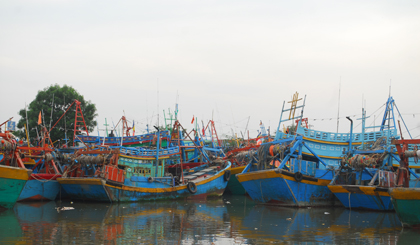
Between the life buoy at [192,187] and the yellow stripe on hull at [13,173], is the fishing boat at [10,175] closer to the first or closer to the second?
the yellow stripe on hull at [13,173]

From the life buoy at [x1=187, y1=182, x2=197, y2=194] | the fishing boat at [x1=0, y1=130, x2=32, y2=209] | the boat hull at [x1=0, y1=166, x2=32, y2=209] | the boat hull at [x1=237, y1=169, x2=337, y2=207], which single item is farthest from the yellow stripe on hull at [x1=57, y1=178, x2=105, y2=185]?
the boat hull at [x1=237, y1=169, x2=337, y2=207]

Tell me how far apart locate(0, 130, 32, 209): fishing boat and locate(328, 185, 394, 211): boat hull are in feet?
41.5

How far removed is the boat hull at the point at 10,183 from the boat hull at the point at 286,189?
9.55 meters

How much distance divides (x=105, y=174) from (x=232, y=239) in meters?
9.77

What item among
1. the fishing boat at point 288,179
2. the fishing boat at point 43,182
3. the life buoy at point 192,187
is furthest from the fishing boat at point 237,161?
the fishing boat at point 43,182

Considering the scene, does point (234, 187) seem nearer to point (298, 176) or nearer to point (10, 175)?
point (298, 176)

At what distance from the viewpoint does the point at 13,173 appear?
52.3ft

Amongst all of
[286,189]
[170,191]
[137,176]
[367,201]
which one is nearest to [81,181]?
[137,176]

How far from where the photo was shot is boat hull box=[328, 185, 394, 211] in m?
16.3

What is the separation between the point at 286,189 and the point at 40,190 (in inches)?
466

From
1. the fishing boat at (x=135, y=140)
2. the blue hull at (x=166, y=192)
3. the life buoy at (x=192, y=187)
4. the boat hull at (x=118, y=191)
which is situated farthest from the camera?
the fishing boat at (x=135, y=140)

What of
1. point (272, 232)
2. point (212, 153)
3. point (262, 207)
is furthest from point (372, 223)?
point (212, 153)

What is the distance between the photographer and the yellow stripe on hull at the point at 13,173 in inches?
618

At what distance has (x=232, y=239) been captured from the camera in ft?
35.7
